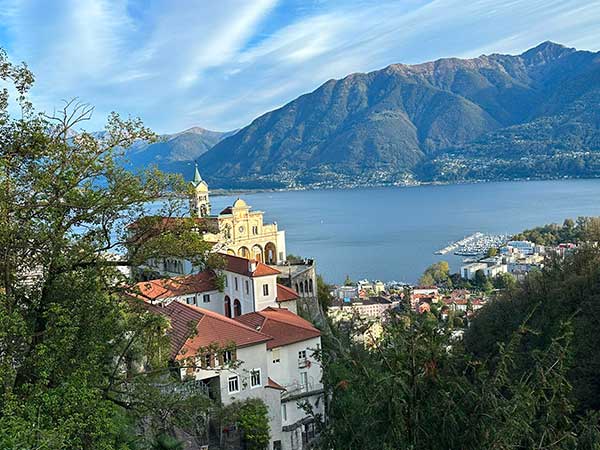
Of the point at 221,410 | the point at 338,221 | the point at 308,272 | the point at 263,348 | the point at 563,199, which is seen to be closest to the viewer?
the point at 221,410

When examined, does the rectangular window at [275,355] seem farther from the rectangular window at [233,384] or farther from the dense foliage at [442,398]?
the dense foliage at [442,398]

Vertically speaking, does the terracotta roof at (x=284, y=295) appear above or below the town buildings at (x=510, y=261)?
above

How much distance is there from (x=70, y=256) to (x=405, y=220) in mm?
116322

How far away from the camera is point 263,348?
15.0 m

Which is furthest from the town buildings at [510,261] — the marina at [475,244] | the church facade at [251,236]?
the church facade at [251,236]

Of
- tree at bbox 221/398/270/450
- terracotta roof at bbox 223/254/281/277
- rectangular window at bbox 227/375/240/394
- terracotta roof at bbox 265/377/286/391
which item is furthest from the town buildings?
Answer: tree at bbox 221/398/270/450

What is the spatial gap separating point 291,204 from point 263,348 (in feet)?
488

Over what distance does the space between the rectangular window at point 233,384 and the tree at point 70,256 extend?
7166 millimetres

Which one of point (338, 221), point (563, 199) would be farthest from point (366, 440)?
point (563, 199)

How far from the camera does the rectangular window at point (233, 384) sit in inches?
557

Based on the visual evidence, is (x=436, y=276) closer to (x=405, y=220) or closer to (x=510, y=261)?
(x=510, y=261)

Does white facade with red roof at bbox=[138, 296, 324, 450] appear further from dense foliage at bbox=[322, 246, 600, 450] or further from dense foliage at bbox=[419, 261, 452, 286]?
dense foliage at bbox=[419, 261, 452, 286]

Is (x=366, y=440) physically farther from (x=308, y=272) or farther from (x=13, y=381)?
(x=308, y=272)

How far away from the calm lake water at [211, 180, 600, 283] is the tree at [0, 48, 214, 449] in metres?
64.2
